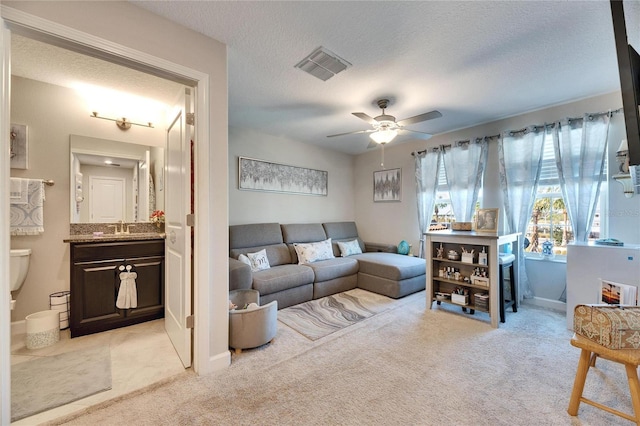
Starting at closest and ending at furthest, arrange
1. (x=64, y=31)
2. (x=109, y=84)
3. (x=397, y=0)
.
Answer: (x=64, y=31) → (x=397, y=0) → (x=109, y=84)

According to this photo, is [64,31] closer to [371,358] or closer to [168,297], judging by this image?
[168,297]

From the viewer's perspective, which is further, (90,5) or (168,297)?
(168,297)

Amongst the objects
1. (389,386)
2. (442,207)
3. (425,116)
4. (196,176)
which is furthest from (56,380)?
(442,207)

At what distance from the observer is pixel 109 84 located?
262 centimetres

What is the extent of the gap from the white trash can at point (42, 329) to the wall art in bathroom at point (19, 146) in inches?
56.7

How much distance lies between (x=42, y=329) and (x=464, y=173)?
525cm

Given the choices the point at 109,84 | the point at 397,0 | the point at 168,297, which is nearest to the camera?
the point at 397,0

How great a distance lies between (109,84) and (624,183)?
549cm

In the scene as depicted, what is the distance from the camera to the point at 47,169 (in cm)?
258

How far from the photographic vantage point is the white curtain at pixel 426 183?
14.1ft

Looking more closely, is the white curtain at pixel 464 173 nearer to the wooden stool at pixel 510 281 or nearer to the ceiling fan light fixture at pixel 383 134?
the wooden stool at pixel 510 281

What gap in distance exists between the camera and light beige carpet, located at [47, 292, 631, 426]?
4.95 ft

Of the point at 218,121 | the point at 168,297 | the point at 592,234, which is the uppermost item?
the point at 218,121

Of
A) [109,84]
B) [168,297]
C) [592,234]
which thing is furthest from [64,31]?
[592,234]
